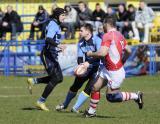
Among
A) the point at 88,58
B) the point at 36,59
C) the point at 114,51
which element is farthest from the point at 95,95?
the point at 36,59

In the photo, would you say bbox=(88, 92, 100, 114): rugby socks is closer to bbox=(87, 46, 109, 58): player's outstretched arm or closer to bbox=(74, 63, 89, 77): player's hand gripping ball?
bbox=(74, 63, 89, 77): player's hand gripping ball

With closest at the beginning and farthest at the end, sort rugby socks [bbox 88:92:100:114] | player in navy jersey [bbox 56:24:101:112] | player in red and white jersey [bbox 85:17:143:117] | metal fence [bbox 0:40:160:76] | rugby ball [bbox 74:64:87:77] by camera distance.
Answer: player in red and white jersey [bbox 85:17:143:117], rugby socks [bbox 88:92:100:114], rugby ball [bbox 74:64:87:77], player in navy jersey [bbox 56:24:101:112], metal fence [bbox 0:40:160:76]

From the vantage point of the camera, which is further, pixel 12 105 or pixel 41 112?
pixel 12 105

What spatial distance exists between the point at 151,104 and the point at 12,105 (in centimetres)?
307

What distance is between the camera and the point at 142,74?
24.8 metres

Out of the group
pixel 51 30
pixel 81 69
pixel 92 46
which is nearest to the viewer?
pixel 81 69

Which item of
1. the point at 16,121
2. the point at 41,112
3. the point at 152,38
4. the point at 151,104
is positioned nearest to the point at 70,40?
the point at 152,38

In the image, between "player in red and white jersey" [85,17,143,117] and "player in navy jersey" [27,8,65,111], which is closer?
"player in red and white jersey" [85,17,143,117]

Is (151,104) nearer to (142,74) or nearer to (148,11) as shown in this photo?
(142,74)

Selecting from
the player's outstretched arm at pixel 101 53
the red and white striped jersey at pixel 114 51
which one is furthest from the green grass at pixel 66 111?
the player's outstretched arm at pixel 101 53

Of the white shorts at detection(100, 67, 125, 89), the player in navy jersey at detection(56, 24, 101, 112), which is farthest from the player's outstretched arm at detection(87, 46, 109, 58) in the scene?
the player in navy jersey at detection(56, 24, 101, 112)

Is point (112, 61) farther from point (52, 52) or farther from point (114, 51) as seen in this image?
point (52, 52)

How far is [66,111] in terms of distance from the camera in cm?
1387

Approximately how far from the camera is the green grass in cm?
1186
